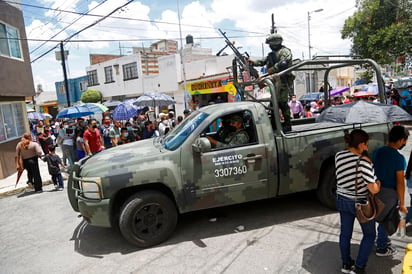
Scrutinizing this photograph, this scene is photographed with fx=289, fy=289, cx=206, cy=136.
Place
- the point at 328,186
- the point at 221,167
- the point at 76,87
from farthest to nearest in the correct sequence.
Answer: the point at 76,87
the point at 328,186
the point at 221,167

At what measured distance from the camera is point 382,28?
1270 cm

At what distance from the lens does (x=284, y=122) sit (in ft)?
17.1

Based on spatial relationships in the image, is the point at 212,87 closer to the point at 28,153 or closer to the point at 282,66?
the point at 28,153

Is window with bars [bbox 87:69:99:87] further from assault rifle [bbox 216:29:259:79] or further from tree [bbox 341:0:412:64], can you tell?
assault rifle [bbox 216:29:259:79]

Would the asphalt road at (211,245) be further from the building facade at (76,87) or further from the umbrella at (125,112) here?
the building facade at (76,87)

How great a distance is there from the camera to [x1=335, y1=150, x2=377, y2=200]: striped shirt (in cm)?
273

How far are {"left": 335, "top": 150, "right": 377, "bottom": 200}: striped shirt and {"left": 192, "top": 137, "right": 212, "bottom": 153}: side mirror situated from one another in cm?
153

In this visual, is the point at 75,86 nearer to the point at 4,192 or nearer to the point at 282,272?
the point at 4,192

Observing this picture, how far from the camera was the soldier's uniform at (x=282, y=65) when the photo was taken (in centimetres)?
501

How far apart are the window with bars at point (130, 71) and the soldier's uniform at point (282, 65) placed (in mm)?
23533

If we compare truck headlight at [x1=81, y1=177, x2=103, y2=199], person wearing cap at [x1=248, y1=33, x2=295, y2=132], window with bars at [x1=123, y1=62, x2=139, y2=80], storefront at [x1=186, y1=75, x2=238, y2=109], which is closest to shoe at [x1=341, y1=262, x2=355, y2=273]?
person wearing cap at [x1=248, y1=33, x2=295, y2=132]

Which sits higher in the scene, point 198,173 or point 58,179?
point 198,173

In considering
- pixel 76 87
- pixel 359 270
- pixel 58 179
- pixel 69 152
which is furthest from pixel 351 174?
pixel 76 87

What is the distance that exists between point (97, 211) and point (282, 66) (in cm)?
367
